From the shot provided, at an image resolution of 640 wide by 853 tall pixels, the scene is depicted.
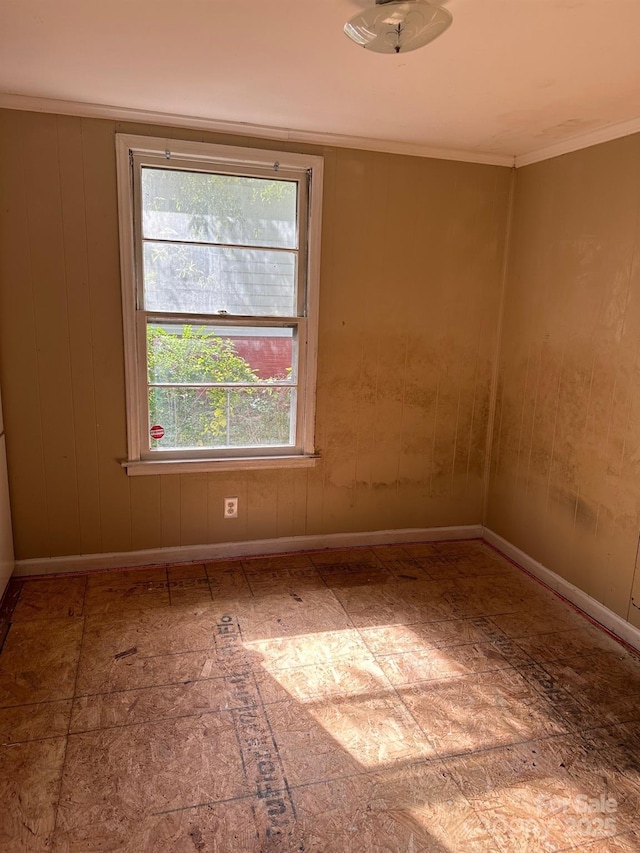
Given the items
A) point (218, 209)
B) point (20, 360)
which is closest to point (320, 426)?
point (218, 209)

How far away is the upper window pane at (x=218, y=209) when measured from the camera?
10.2 feet

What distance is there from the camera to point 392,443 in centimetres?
372

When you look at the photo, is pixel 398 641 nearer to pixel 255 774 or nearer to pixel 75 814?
pixel 255 774

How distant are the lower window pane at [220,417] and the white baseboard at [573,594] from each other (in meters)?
1.54

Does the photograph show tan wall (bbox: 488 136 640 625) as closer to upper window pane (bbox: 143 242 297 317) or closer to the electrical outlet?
upper window pane (bbox: 143 242 297 317)

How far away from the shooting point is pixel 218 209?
319 centimetres

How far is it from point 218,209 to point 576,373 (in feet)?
6.95

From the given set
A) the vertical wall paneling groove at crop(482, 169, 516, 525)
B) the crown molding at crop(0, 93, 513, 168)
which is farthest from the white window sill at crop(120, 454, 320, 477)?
the crown molding at crop(0, 93, 513, 168)

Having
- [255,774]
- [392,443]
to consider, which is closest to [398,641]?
[255,774]

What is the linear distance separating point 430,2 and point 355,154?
1608 millimetres

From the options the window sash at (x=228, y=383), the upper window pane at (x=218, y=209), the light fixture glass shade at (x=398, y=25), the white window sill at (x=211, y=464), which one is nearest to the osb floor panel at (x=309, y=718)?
the white window sill at (x=211, y=464)

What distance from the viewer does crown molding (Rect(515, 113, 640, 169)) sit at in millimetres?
2760

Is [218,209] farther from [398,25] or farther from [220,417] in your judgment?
[398,25]

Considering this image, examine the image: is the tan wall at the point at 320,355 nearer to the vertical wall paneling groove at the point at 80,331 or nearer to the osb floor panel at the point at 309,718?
the vertical wall paneling groove at the point at 80,331
